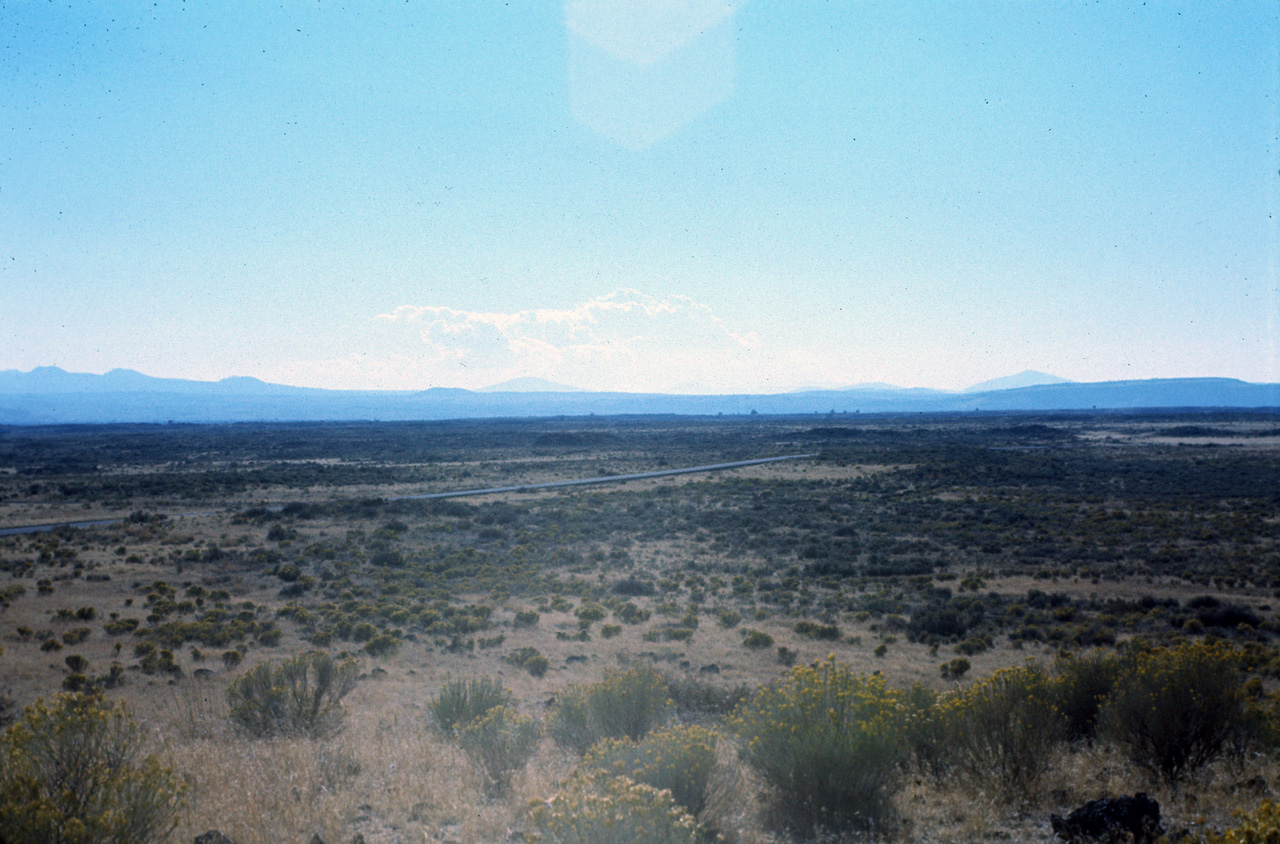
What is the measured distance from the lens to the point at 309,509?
38375 millimetres

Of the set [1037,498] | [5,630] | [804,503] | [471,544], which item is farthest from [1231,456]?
[5,630]

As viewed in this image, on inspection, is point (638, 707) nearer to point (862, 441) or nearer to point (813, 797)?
point (813, 797)

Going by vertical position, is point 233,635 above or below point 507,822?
below

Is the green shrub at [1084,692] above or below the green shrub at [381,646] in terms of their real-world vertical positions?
above

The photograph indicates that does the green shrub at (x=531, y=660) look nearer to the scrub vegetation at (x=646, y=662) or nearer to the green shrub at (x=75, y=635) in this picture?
the scrub vegetation at (x=646, y=662)

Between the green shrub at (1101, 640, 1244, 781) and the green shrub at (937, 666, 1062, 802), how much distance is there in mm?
829

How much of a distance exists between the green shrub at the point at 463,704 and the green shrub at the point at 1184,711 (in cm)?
725

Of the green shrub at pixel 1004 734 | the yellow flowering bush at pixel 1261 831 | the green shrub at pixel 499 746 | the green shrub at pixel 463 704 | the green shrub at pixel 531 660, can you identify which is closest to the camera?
the yellow flowering bush at pixel 1261 831

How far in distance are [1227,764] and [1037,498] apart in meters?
37.9

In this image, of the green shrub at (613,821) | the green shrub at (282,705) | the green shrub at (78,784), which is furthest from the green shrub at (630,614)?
the green shrub at (613,821)

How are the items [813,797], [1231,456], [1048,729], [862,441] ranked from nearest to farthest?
[813,797] → [1048,729] → [1231,456] → [862,441]

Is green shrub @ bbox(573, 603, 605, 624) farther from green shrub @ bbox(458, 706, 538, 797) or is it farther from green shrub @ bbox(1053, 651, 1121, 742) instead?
green shrub @ bbox(1053, 651, 1121, 742)

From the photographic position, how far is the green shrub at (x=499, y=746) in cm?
713

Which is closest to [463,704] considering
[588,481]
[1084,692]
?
[1084,692]
